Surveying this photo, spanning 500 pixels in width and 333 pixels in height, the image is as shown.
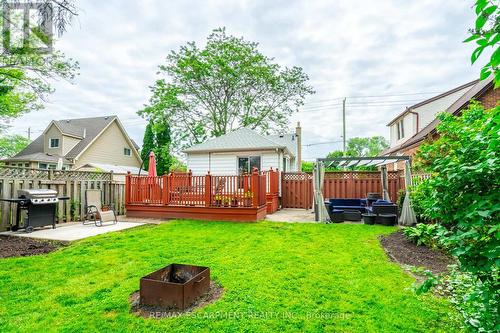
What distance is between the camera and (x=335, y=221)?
8.83 meters

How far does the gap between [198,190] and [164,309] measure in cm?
653

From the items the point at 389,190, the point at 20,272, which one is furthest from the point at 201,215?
the point at 389,190

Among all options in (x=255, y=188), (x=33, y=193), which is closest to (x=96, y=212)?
→ (x=33, y=193)

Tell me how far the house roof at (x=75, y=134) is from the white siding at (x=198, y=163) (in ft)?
38.0

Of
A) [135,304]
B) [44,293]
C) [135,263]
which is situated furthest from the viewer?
[135,263]

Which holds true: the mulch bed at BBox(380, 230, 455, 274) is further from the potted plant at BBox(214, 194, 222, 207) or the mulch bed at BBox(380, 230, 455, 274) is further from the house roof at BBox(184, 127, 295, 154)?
the house roof at BBox(184, 127, 295, 154)

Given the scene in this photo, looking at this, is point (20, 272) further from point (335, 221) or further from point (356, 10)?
point (356, 10)

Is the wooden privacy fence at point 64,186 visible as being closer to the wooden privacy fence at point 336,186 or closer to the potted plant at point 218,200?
the potted plant at point 218,200

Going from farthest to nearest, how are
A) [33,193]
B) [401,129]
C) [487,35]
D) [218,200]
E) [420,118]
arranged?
[401,129] → [420,118] → [218,200] → [33,193] → [487,35]

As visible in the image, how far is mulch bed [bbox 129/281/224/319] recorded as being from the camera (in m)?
2.68

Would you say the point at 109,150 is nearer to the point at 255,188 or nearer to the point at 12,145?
the point at 255,188

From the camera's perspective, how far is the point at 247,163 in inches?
529

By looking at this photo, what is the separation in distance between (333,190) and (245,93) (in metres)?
11.9

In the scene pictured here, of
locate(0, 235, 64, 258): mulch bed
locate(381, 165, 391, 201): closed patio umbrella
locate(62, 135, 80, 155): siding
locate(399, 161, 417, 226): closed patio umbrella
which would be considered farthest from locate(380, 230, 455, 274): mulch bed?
locate(62, 135, 80, 155): siding
